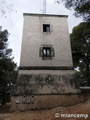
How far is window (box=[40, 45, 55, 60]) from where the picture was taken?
16.2 metres

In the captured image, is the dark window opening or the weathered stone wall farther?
the dark window opening

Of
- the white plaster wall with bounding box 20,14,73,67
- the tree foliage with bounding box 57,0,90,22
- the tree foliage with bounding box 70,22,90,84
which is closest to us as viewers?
the tree foliage with bounding box 57,0,90,22

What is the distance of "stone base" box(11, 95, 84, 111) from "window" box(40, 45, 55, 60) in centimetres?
350

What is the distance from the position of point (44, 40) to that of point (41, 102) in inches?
217

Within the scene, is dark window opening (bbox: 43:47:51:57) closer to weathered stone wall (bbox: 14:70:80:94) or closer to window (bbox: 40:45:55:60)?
window (bbox: 40:45:55:60)

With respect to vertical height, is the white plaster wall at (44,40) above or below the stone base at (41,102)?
above

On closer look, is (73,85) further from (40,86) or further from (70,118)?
(70,118)

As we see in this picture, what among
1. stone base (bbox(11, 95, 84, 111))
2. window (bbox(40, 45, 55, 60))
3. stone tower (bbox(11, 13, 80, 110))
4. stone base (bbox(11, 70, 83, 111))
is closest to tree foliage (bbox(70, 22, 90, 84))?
stone tower (bbox(11, 13, 80, 110))

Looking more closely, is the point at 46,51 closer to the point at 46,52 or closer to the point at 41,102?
the point at 46,52

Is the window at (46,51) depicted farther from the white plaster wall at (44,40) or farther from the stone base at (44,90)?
the stone base at (44,90)

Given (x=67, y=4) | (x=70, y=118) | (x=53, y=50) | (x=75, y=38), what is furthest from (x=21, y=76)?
(x=75, y=38)

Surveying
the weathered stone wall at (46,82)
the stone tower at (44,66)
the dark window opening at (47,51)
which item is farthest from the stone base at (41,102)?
the dark window opening at (47,51)

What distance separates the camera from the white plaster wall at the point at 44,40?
52.4 feet

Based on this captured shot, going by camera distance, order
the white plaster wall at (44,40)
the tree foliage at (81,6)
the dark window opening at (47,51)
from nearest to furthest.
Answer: the tree foliage at (81,6), the white plaster wall at (44,40), the dark window opening at (47,51)
